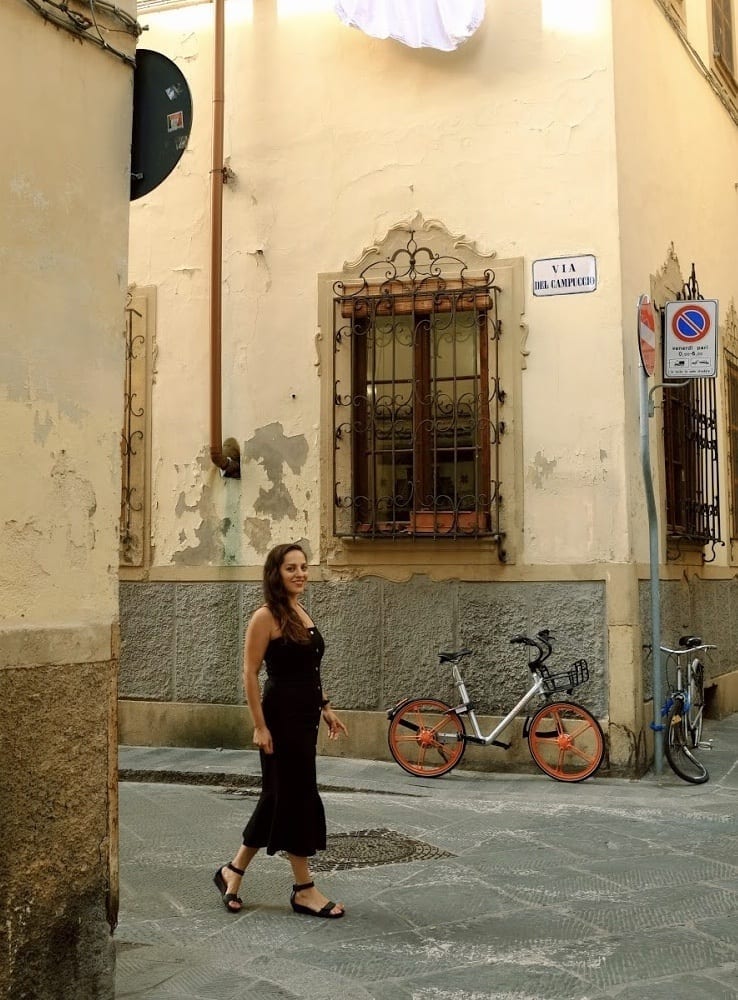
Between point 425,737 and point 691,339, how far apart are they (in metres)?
3.56

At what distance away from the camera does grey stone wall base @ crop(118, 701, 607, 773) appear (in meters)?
8.73

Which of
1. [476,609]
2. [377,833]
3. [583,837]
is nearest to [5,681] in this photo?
[377,833]

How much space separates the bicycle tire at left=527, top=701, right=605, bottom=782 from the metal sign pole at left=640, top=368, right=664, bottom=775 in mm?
450

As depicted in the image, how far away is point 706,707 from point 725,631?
0.93m

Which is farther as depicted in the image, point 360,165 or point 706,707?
point 706,707

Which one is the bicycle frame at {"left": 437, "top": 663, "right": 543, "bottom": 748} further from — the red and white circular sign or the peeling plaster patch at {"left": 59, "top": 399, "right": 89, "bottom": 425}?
the peeling plaster patch at {"left": 59, "top": 399, "right": 89, "bottom": 425}

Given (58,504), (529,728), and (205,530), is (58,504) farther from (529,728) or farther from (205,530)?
(205,530)

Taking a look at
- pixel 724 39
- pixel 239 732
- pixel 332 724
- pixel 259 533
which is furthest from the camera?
pixel 724 39

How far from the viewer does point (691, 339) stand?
888 centimetres

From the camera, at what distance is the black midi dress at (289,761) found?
5102mm

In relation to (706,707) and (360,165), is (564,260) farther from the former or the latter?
(706,707)

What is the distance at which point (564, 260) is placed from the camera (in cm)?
891

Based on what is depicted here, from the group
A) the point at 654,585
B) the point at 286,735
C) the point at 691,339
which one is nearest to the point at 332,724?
the point at 286,735

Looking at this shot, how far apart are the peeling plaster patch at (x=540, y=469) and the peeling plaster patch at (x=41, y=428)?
547 cm
